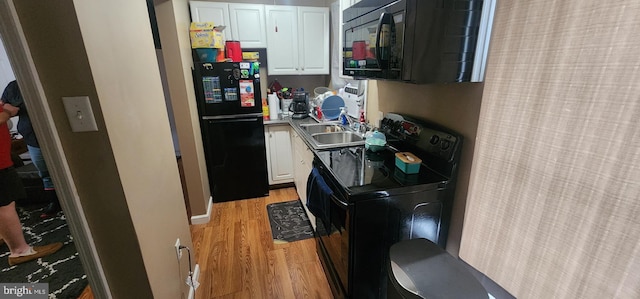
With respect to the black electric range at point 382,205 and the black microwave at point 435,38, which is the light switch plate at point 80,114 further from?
the black microwave at point 435,38

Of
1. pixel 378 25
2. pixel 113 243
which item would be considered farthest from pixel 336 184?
pixel 113 243

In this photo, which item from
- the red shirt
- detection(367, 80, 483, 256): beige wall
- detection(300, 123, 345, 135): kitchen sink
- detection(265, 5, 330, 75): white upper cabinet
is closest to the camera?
detection(367, 80, 483, 256): beige wall

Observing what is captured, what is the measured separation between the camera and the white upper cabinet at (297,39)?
295 centimetres

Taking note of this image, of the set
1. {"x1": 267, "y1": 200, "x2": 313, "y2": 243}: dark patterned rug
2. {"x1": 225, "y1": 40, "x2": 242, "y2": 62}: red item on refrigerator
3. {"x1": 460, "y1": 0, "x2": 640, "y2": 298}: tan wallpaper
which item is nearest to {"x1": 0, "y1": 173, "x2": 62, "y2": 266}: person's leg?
{"x1": 267, "y1": 200, "x2": 313, "y2": 243}: dark patterned rug

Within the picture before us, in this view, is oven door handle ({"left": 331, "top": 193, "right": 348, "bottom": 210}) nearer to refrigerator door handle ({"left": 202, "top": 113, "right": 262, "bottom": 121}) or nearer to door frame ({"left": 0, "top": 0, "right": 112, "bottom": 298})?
door frame ({"left": 0, "top": 0, "right": 112, "bottom": 298})

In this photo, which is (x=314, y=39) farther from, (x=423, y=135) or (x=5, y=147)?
(x=5, y=147)

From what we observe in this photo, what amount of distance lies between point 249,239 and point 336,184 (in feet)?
4.54

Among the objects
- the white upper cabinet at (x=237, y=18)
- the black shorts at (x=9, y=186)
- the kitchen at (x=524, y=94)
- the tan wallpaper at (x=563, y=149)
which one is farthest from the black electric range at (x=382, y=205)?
the white upper cabinet at (x=237, y=18)

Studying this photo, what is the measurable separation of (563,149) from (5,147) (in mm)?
2737

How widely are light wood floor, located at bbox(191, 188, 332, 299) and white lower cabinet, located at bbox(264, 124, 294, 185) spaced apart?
0.54 meters

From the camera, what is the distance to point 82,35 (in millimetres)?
798

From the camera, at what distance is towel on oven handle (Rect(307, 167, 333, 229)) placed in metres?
1.51

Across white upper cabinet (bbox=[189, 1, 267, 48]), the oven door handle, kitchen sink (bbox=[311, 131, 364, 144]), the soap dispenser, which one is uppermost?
white upper cabinet (bbox=[189, 1, 267, 48])

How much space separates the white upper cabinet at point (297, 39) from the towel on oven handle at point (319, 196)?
1825 millimetres
